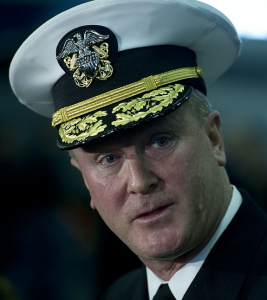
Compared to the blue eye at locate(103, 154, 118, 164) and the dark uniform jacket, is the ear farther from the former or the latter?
the blue eye at locate(103, 154, 118, 164)

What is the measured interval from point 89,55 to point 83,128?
0.81 ft

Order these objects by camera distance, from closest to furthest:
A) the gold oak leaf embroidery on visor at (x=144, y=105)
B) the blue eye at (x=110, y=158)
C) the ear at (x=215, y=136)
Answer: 1. the gold oak leaf embroidery on visor at (x=144, y=105)
2. the blue eye at (x=110, y=158)
3. the ear at (x=215, y=136)

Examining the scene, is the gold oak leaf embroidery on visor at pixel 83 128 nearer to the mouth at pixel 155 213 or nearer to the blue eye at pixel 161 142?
the blue eye at pixel 161 142

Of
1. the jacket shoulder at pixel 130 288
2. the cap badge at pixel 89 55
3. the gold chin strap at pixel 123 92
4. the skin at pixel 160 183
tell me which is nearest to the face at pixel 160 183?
the skin at pixel 160 183

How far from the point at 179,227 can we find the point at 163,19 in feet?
2.29

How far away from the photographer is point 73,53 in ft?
5.79

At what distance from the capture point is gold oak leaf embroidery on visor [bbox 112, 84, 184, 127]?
1638 mm

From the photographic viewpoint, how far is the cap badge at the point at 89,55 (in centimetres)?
173

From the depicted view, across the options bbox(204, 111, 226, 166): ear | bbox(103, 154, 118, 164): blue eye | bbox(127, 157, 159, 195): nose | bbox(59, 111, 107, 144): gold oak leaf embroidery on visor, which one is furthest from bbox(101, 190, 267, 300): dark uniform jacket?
bbox(59, 111, 107, 144): gold oak leaf embroidery on visor

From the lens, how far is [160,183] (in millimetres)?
1692

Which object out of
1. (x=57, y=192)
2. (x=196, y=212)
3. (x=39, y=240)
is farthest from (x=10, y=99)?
(x=196, y=212)

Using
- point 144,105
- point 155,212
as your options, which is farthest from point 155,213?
point 144,105

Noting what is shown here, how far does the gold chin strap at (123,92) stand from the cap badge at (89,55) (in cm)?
7

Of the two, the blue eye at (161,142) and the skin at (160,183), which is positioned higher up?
the blue eye at (161,142)
